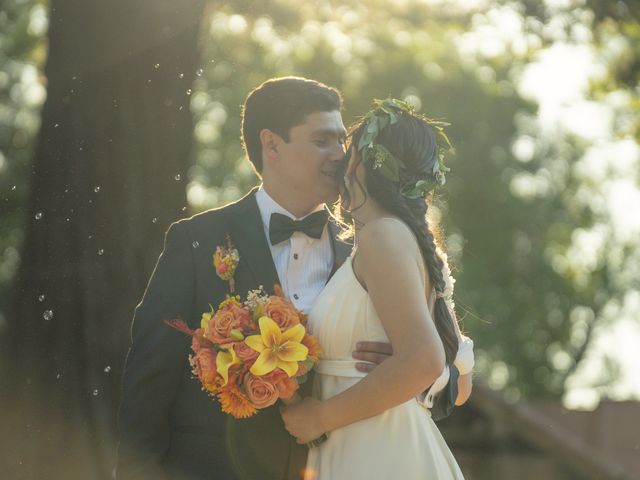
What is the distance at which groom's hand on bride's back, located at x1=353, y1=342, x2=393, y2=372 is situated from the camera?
478 centimetres

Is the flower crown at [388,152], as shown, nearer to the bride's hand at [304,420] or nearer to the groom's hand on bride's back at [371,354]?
the groom's hand on bride's back at [371,354]

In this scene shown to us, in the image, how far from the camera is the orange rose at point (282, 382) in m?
4.65

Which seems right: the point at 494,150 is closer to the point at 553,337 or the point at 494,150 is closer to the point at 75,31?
the point at 553,337

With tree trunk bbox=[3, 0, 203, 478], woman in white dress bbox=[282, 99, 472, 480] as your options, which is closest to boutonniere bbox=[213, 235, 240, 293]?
woman in white dress bbox=[282, 99, 472, 480]

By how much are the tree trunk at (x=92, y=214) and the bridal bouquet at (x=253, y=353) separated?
251cm

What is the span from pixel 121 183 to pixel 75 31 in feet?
3.06

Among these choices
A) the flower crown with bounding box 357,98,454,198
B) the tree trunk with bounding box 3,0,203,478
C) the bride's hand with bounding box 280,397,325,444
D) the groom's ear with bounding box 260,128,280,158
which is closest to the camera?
the bride's hand with bounding box 280,397,325,444

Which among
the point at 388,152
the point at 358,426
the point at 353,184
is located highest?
the point at 388,152

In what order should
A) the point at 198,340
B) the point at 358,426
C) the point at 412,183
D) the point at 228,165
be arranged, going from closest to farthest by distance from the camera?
the point at 198,340 < the point at 358,426 < the point at 412,183 < the point at 228,165

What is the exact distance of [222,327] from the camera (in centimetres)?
468

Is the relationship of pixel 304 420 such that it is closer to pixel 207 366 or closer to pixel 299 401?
pixel 299 401

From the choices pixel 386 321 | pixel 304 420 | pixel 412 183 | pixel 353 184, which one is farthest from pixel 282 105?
pixel 304 420

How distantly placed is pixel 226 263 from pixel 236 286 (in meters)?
0.14

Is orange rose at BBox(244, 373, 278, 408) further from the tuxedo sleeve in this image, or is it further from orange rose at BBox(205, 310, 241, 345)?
the tuxedo sleeve
